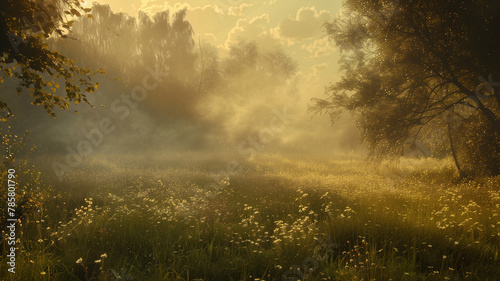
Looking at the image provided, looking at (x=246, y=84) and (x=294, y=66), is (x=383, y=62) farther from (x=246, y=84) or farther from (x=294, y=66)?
(x=294, y=66)

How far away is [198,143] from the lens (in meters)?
30.9

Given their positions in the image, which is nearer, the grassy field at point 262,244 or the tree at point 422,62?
the grassy field at point 262,244

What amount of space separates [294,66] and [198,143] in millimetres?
19754

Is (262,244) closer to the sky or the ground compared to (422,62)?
closer to the ground

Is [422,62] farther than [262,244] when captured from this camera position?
Yes

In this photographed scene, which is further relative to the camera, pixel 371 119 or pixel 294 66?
pixel 294 66

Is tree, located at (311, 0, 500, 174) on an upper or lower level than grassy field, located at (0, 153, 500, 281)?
upper

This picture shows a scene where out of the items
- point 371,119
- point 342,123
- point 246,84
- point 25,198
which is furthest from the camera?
point 342,123

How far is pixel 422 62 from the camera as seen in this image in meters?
11.4

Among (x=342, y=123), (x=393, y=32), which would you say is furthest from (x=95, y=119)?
(x=342, y=123)

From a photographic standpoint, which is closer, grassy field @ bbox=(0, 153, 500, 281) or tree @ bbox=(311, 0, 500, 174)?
grassy field @ bbox=(0, 153, 500, 281)

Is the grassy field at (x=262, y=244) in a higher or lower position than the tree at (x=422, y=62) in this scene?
lower

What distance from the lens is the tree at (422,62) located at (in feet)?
32.6

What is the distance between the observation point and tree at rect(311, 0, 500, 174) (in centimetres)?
993
